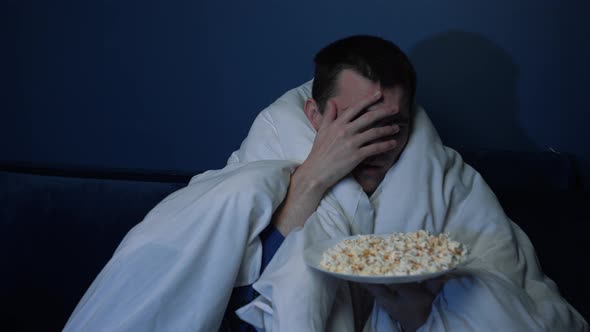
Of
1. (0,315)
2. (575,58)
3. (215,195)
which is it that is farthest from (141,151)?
(575,58)

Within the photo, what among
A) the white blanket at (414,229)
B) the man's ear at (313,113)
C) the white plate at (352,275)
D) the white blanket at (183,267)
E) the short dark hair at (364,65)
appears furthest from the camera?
the man's ear at (313,113)

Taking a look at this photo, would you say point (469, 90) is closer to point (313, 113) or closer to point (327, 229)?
point (313, 113)

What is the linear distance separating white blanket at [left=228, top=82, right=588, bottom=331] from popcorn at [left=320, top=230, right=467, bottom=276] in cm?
13

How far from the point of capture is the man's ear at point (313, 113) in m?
1.38

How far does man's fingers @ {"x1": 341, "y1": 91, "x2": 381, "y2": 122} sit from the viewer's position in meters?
1.22

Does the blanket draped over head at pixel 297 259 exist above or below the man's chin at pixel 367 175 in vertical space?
below

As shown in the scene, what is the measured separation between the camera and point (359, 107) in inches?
48.3

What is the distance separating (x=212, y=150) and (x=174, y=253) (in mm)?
922

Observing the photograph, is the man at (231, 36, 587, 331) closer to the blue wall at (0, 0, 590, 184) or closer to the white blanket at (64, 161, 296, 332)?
the white blanket at (64, 161, 296, 332)

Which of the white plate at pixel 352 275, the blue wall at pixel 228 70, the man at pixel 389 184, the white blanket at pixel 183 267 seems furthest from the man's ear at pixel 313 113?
the blue wall at pixel 228 70

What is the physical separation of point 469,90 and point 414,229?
2.83 ft

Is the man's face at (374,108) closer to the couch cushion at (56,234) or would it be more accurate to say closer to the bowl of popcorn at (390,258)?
the bowl of popcorn at (390,258)

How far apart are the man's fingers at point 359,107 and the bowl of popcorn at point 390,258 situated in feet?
1.00

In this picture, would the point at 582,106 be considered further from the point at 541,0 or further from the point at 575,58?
the point at 541,0
